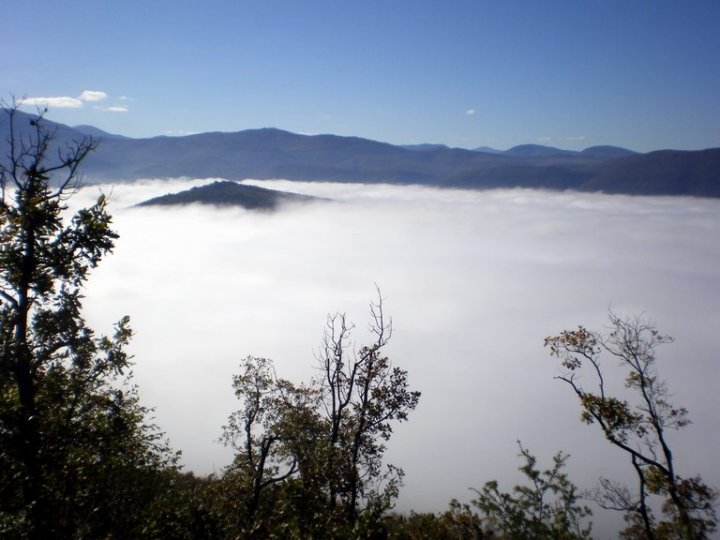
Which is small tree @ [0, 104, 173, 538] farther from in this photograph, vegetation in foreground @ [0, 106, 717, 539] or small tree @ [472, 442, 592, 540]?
small tree @ [472, 442, 592, 540]

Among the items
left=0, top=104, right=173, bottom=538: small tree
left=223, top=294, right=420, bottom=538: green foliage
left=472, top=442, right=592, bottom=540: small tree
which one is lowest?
left=472, top=442, right=592, bottom=540: small tree

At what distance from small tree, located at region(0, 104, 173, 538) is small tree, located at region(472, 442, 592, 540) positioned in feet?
72.1

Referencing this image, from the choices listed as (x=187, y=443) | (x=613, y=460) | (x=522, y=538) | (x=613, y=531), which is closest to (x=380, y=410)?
(x=522, y=538)

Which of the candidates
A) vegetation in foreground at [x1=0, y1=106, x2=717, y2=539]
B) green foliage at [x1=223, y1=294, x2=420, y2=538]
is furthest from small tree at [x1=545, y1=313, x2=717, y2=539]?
green foliage at [x1=223, y1=294, x2=420, y2=538]

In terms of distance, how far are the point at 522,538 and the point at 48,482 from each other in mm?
25859

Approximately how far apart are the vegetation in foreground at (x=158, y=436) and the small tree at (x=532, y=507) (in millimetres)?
99

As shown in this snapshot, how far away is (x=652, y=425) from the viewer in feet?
84.2

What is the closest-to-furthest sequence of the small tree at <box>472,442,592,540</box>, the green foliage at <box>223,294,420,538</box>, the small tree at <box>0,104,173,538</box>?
the small tree at <box>0,104,173,538</box> → the green foliage at <box>223,294,420,538</box> → the small tree at <box>472,442,592,540</box>

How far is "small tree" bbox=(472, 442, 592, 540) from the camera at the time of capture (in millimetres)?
27656

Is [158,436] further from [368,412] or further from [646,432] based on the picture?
[646,432]

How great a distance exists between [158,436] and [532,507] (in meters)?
23.3

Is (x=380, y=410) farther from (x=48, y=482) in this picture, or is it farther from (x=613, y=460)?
(x=613, y=460)

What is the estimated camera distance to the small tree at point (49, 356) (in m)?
12.4

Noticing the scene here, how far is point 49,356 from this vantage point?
48.3 feet
